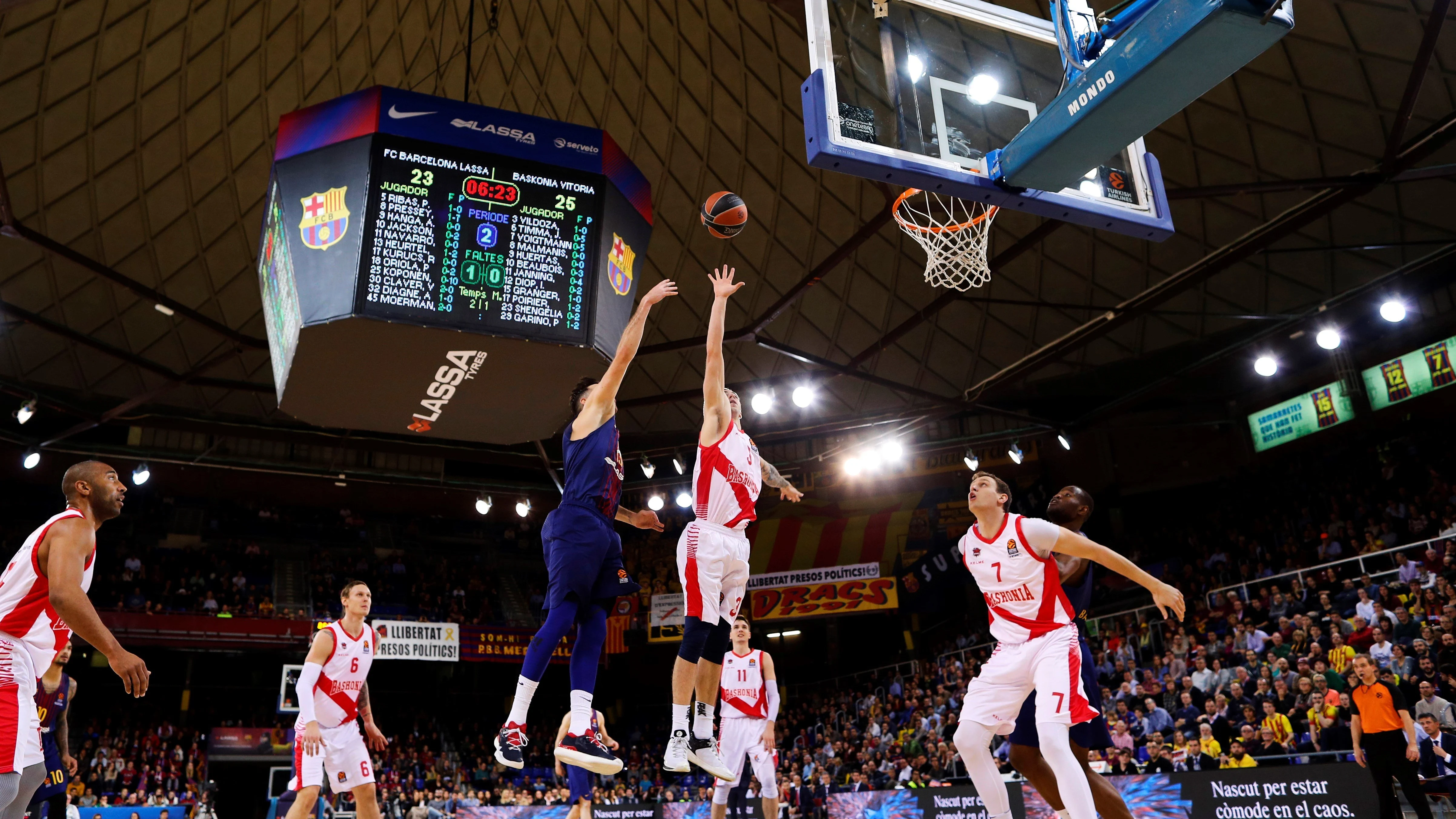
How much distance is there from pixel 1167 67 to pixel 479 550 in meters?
31.2

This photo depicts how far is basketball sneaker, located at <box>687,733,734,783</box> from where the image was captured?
6.38 meters

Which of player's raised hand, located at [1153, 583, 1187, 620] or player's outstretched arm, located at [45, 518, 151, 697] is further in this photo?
player's raised hand, located at [1153, 583, 1187, 620]

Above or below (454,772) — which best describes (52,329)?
above

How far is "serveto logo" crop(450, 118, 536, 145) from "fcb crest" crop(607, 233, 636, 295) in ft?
Answer: 4.35

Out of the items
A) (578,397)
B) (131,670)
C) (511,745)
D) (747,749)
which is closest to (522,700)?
(511,745)

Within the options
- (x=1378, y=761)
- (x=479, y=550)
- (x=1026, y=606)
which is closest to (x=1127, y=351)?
(x=1378, y=761)

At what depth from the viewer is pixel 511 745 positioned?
19.5 feet

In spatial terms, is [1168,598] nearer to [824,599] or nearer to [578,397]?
[578,397]

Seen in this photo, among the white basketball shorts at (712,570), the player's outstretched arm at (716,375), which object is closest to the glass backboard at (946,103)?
the player's outstretched arm at (716,375)

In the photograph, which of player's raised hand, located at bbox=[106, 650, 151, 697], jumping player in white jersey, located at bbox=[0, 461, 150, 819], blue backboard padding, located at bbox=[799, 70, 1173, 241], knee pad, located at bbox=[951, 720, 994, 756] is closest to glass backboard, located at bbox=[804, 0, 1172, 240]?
blue backboard padding, located at bbox=[799, 70, 1173, 241]

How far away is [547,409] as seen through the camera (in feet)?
37.3

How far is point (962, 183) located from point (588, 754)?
211 inches

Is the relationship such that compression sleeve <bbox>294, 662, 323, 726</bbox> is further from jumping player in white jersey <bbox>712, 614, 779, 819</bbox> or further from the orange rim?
the orange rim

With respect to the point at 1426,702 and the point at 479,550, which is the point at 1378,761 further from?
the point at 479,550
